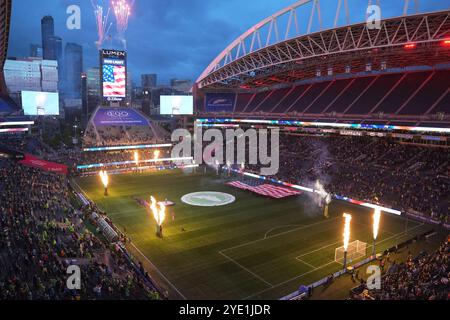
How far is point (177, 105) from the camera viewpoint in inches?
3140

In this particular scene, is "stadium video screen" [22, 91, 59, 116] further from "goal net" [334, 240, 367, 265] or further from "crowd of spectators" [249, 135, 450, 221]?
"goal net" [334, 240, 367, 265]

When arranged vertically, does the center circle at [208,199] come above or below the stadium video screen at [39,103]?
below

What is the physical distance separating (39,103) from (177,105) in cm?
2759

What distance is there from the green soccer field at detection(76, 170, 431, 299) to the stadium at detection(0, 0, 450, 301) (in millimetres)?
167

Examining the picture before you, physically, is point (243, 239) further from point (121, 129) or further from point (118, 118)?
point (118, 118)

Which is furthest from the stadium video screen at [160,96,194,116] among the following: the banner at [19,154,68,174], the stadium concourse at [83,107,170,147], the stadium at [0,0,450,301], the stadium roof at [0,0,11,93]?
the stadium roof at [0,0,11,93]

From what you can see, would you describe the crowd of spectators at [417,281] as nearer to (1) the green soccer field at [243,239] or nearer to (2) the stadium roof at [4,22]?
(1) the green soccer field at [243,239]

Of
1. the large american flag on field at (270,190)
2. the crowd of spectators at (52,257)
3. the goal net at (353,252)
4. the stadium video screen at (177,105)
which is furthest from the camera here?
the stadium video screen at (177,105)

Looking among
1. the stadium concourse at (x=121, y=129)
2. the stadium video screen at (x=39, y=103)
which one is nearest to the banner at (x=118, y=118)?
the stadium concourse at (x=121, y=129)

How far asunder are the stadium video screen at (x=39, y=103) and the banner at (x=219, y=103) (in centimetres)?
3180

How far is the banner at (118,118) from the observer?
76.4 m

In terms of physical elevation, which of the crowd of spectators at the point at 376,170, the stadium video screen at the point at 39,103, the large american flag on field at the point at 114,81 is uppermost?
the large american flag on field at the point at 114,81

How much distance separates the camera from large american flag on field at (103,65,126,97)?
7638cm
